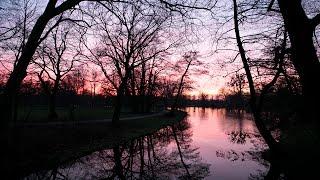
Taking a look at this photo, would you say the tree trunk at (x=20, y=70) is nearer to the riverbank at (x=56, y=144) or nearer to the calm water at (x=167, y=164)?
the riverbank at (x=56, y=144)

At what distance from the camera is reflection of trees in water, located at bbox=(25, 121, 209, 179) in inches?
547

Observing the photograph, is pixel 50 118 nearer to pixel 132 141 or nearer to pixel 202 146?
pixel 132 141

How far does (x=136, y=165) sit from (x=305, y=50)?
11104mm

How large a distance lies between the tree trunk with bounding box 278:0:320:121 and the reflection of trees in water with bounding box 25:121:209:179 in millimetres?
7591

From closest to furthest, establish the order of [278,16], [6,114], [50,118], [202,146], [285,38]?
[6,114] → [278,16] → [285,38] → [202,146] → [50,118]

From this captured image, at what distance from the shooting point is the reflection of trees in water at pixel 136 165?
13.9 meters

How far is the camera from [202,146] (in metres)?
24.0

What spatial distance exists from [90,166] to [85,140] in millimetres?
6519

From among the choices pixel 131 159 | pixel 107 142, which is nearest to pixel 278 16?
pixel 131 159

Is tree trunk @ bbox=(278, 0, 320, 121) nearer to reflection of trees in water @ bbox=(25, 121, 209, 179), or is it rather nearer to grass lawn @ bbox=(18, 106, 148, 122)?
reflection of trees in water @ bbox=(25, 121, 209, 179)

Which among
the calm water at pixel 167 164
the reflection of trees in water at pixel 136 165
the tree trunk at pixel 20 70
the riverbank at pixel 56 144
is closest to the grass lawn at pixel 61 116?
the riverbank at pixel 56 144

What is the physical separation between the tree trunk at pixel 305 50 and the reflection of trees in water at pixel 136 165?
24.9 ft

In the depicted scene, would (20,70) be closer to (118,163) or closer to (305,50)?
(118,163)

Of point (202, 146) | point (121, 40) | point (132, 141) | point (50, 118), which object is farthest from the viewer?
point (50, 118)
